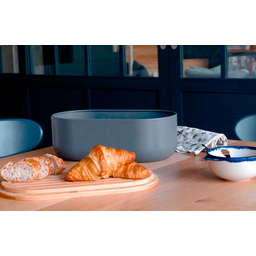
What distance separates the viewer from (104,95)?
3.62m

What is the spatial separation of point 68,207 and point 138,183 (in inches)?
7.1

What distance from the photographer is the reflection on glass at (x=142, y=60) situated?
10.9 feet

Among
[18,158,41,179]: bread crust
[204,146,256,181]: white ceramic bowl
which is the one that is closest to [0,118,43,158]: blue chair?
[18,158,41,179]: bread crust

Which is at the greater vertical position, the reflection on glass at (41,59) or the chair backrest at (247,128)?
the reflection on glass at (41,59)

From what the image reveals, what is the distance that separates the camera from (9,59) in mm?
4398

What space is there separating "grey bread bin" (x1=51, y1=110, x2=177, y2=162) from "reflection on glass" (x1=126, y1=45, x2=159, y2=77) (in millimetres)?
2250

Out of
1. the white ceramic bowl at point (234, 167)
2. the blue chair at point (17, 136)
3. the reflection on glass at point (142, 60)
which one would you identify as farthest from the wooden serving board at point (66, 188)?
the reflection on glass at point (142, 60)

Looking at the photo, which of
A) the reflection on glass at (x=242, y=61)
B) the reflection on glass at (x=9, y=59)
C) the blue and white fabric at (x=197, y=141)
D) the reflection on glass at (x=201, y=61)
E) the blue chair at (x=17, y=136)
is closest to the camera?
the blue and white fabric at (x=197, y=141)

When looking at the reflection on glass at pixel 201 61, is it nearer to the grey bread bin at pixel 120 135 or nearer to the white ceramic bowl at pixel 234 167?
the grey bread bin at pixel 120 135

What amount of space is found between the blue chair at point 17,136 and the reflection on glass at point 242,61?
5.56 ft

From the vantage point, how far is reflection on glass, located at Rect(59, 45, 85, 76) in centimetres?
369

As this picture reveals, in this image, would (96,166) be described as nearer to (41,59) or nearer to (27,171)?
(27,171)

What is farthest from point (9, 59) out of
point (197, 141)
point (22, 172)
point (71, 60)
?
point (22, 172)

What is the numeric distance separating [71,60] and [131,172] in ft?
9.88
